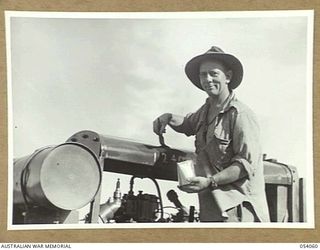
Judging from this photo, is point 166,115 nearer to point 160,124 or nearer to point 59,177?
point 160,124

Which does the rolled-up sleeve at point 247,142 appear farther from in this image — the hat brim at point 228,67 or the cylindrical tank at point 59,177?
the cylindrical tank at point 59,177

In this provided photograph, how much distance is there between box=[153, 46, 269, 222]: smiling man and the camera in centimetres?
60

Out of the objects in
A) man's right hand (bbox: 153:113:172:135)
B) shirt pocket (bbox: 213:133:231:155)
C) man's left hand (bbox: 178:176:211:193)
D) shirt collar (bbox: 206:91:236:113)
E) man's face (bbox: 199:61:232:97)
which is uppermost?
man's face (bbox: 199:61:232:97)

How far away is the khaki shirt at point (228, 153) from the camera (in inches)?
23.4

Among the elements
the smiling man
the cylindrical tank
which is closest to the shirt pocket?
the smiling man

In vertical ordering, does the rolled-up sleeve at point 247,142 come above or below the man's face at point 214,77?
below

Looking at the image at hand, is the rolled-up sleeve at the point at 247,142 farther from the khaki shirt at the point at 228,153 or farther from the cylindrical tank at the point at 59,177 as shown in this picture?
the cylindrical tank at the point at 59,177

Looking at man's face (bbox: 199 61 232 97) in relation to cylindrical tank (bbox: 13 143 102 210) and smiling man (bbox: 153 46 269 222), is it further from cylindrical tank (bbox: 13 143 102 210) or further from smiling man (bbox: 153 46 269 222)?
cylindrical tank (bbox: 13 143 102 210)

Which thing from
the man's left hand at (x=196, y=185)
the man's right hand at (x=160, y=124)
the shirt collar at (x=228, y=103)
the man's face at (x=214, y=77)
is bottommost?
the man's left hand at (x=196, y=185)

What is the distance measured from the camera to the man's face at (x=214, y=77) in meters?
0.60

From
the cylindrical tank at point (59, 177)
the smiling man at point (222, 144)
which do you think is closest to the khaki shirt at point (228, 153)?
the smiling man at point (222, 144)

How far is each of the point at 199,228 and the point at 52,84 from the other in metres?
0.23

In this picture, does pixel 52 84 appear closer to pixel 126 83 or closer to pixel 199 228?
pixel 126 83

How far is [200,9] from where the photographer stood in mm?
610
